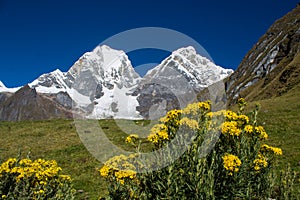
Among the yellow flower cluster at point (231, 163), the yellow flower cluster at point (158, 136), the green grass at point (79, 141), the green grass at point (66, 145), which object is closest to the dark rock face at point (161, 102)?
the green grass at point (79, 141)

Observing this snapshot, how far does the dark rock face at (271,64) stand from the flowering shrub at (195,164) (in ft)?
179

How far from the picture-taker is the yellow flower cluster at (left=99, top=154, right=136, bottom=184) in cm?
569

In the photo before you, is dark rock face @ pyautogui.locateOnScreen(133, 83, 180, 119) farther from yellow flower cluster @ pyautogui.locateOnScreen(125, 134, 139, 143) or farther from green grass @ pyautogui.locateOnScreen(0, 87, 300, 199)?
yellow flower cluster @ pyautogui.locateOnScreen(125, 134, 139, 143)

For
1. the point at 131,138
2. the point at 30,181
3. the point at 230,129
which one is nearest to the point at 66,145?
the point at 30,181

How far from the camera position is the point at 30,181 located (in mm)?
6133

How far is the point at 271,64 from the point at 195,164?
313 feet

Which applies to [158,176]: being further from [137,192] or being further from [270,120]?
[270,120]

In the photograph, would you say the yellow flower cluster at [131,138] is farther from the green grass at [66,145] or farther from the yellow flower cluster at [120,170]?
the green grass at [66,145]

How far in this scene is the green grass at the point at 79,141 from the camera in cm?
1662

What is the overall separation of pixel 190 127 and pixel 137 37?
576cm

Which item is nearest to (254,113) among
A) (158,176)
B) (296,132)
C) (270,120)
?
(158,176)

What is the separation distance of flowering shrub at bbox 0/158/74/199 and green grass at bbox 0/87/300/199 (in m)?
7.93

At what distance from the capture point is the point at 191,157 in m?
5.56

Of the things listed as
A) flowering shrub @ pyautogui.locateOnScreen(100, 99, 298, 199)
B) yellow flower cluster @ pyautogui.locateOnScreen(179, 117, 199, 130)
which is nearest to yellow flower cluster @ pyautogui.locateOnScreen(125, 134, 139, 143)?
flowering shrub @ pyautogui.locateOnScreen(100, 99, 298, 199)
